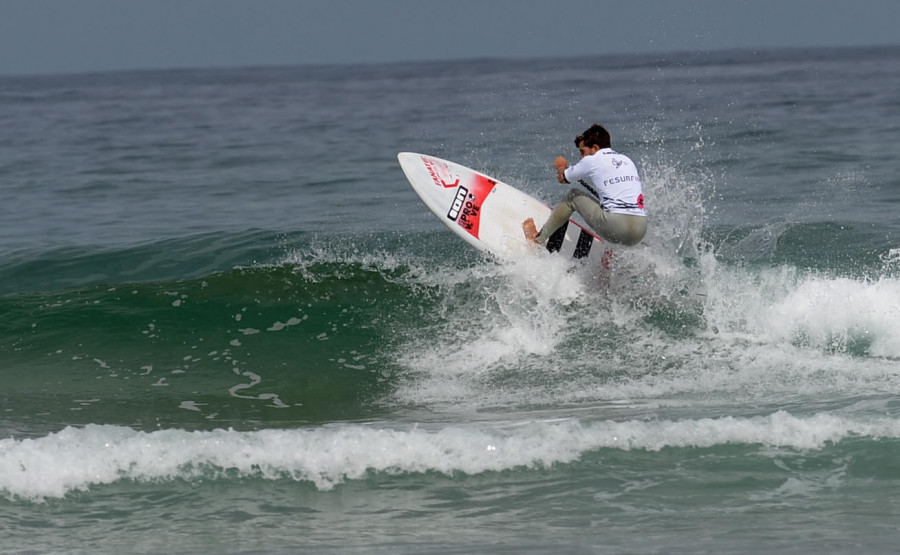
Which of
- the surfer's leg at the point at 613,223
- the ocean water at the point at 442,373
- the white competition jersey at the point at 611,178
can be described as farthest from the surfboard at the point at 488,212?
the white competition jersey at the point at 611,178

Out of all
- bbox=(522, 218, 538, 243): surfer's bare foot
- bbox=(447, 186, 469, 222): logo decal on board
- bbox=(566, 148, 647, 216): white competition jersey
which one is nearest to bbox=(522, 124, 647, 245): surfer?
bbox=(566, 148, 647, 216): white competition jersey

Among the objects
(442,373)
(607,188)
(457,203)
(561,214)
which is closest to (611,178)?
(607,188)

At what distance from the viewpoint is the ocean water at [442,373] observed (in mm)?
6145

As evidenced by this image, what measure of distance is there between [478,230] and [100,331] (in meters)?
3.95

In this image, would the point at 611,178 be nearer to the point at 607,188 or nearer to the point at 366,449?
the point at 607,188

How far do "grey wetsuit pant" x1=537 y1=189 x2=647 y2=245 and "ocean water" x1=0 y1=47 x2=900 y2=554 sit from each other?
2.09ft

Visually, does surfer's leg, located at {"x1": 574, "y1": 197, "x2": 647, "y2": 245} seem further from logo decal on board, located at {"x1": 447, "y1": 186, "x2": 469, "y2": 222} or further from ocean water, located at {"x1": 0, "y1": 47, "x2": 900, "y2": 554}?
logo decal on board, located at {"x1": 447, "y1": 186, "x2": 469, "y2": 222}

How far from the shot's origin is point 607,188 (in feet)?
31.3

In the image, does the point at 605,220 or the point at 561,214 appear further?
the point at 561,214

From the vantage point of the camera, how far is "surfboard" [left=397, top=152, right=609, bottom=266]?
10.4m

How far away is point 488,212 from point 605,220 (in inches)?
67.2

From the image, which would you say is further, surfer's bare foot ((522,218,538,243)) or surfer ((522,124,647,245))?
surfer's bare foot ((522,218,538,243))

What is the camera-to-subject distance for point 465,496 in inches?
253

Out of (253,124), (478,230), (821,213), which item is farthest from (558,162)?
(253,124)
